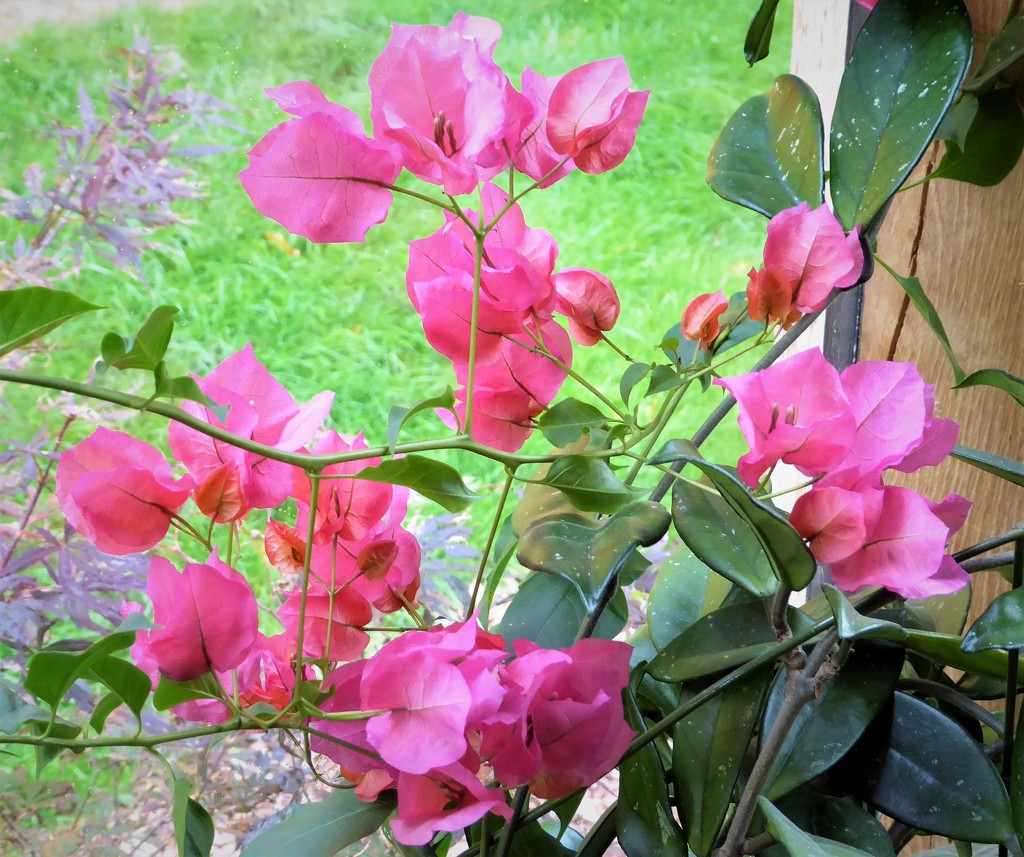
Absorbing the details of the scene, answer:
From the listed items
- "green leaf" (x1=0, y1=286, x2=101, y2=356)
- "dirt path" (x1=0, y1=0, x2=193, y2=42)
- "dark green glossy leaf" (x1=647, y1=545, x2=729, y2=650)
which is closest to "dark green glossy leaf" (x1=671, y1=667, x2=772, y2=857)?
Answer: "dark green glossy leaf" (x1=647, y1=545, x2=729, y2=650)

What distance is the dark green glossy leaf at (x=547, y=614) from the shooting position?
49 cm

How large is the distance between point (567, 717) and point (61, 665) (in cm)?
18

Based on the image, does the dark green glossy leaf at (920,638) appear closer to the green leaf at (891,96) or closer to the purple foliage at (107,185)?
the green leaf at (891,96)

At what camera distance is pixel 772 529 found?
1.15 feet

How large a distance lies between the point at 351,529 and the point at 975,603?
54 centimetres

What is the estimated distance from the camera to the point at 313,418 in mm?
374

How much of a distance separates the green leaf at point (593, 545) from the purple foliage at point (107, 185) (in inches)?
28.7

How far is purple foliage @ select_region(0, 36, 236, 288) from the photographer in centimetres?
96

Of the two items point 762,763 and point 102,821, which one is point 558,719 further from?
point 102,821

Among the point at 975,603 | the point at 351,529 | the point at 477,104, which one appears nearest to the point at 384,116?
the point at 477,104

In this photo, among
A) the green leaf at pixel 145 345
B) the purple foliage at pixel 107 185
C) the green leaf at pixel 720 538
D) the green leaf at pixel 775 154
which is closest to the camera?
the green leaf at pixel 145 345

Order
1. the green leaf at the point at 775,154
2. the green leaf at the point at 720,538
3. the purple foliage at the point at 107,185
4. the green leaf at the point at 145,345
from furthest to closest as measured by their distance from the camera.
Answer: the purple foliage at the point at 107,185 → the green leaf at the point at 775,154 → the green leaf at the point at 720,538 → the green leaf at the point at 145,345

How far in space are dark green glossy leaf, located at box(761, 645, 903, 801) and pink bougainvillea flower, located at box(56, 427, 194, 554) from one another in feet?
0.95

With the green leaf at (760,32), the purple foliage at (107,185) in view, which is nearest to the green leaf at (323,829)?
the green leaf at (760,32)
